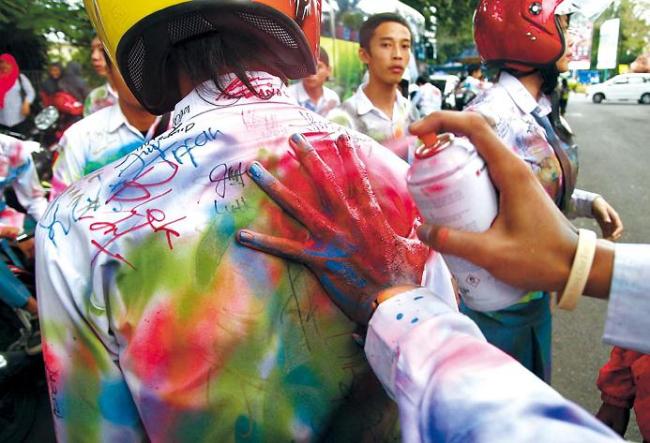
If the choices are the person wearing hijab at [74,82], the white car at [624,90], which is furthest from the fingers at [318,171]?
the white car at [624,90]

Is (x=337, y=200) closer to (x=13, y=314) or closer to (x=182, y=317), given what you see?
(x=182, y=317)

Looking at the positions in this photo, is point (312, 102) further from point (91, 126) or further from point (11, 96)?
point (91, 126)

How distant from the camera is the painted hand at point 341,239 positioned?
3.36ft

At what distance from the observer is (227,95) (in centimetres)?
110

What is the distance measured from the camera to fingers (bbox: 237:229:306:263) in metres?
1.00

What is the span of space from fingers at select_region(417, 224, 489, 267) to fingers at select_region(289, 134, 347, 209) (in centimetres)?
25

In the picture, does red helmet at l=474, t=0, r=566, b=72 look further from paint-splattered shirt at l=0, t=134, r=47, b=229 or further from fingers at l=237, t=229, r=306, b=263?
paint-splattered shirt at l=0, t=134, r=47, b=229

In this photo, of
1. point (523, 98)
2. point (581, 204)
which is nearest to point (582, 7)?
point (523, 98)

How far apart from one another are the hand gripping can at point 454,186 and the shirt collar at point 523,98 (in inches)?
75.3

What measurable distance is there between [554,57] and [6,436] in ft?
11.6

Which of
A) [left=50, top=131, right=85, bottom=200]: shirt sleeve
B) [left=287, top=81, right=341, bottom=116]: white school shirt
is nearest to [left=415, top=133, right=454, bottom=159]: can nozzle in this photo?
[left=50, top=131, right=85, bottom=200]: shirt sleeve

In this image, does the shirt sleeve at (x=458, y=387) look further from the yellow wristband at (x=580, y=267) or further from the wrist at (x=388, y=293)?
the yellow wristband at (x=580, y=267)

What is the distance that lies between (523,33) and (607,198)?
612cm

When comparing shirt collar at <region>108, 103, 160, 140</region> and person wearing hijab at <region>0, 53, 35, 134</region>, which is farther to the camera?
person wearing hijab at <region>0, 53, 35, 134</region>
